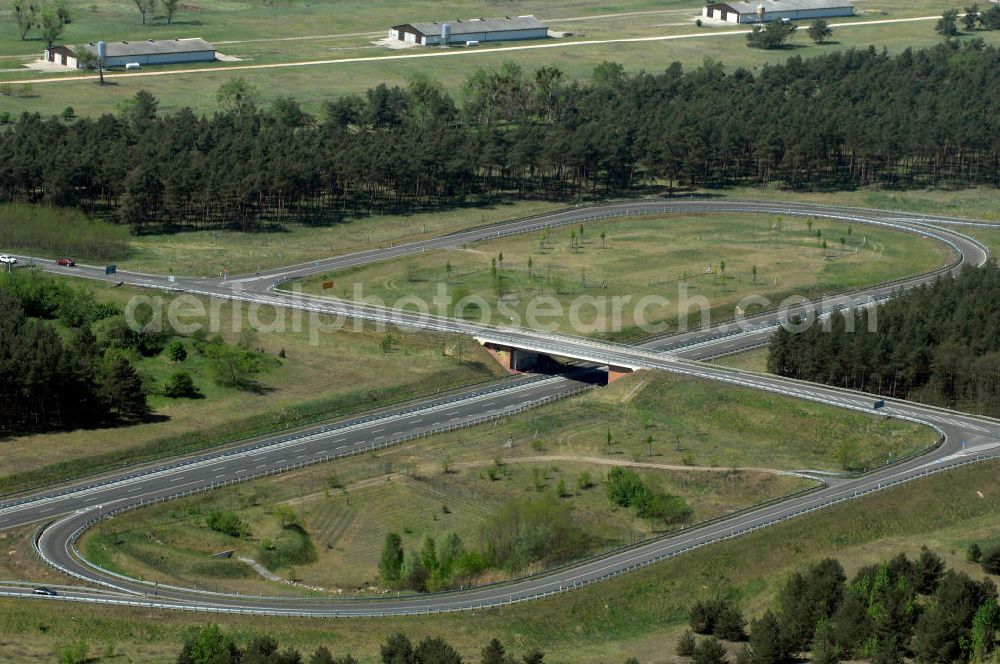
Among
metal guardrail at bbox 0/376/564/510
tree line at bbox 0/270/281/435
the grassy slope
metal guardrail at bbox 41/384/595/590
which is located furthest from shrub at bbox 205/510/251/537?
tree line at bbox 0/270/281/435

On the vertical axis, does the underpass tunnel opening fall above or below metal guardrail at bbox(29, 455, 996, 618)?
above

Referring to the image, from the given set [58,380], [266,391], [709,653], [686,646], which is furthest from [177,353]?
[709,653]

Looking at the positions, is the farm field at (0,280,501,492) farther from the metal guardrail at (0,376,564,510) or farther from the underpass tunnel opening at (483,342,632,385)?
the underpass tunnel opening at (483,342,632,385)

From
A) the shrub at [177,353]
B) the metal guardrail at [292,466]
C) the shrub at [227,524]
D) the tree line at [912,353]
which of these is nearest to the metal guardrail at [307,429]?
the metal guardrail at [292,466]

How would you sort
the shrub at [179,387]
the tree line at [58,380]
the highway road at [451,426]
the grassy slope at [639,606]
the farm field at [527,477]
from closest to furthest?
the grassy slope at [639,606], the highway road at [451,426], the farm field at [527,477], the tree line at [58,380], the shrub at [179,387]

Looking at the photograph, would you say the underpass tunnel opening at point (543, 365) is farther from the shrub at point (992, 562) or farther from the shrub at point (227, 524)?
the shrub at point (992, 562)
